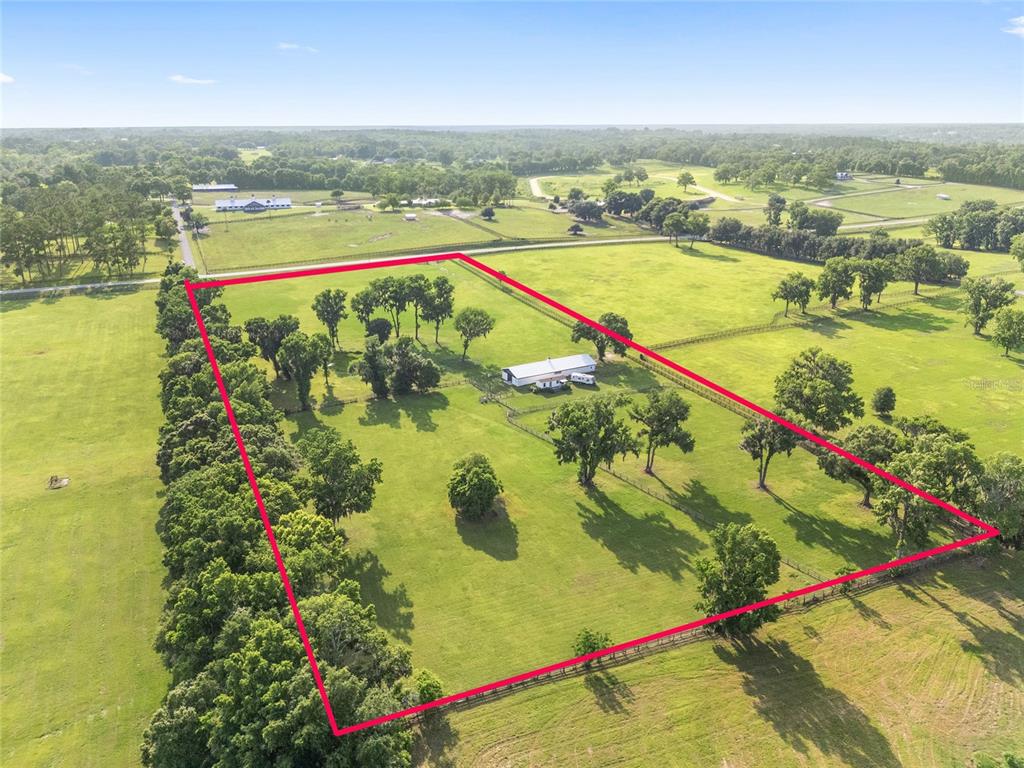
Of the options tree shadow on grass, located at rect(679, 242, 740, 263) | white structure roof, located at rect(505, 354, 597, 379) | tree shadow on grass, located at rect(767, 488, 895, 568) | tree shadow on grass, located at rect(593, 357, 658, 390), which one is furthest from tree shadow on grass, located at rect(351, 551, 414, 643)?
tree shadow on grass, located at rect(679, 242, 740, 263)

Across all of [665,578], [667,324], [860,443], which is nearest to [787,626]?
[665,578]

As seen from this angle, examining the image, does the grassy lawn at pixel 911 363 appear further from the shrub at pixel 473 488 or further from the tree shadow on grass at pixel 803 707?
the tree shadow on grass at pixel 803 707

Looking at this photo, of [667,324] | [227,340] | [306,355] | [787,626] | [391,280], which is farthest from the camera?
[667,324]

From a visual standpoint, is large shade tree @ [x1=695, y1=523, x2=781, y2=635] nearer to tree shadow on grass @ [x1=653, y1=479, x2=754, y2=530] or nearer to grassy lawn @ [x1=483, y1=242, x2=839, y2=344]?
tree shadow on grass @ [x1=653, y1=479, x2=754, y2=530]

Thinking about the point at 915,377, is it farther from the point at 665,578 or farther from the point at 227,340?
the point at 227,340

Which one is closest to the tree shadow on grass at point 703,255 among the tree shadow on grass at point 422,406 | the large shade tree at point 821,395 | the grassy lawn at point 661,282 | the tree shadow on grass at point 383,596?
the grassy lawn at point 661,282

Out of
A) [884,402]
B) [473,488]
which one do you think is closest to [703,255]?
[884,402]

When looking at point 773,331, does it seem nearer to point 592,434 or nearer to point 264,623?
point 592,434
